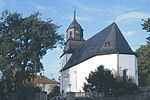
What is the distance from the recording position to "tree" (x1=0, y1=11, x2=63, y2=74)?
31.4 m

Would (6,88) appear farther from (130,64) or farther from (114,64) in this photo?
(130,64)

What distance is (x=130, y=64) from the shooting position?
33.2 m

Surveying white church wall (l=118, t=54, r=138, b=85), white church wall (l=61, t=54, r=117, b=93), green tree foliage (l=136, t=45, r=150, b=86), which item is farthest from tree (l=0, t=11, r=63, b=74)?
green tree foliage (l=136, t=45, r=150, b=86)

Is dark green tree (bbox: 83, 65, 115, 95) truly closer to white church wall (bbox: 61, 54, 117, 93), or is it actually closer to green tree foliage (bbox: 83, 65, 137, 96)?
green tree foliage (bbox: 83, 65, 137, 96)

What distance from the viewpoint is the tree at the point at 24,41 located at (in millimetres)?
31375

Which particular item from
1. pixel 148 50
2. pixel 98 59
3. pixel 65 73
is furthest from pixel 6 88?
pixel 148 50

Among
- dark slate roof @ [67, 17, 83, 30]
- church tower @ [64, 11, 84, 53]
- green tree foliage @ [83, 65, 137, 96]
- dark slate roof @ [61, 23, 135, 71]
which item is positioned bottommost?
green tree foliage @ [83, 65, 137, 96]

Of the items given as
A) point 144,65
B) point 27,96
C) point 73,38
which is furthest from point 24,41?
point 144,65

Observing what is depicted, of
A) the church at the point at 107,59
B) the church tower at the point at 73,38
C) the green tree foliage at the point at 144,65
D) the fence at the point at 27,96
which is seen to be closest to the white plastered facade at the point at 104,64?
the church at the point at 107,59

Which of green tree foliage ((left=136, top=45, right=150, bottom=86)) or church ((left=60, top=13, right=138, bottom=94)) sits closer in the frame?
church ((left=60, top=13, right=138, bottom=94))

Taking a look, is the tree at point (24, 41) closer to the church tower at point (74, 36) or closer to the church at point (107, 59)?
the church at point (107, 59)

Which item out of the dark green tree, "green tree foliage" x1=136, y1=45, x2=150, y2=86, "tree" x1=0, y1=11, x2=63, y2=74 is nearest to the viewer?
the dark green tree

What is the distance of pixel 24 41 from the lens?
108ft

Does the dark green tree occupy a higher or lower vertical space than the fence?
higher
